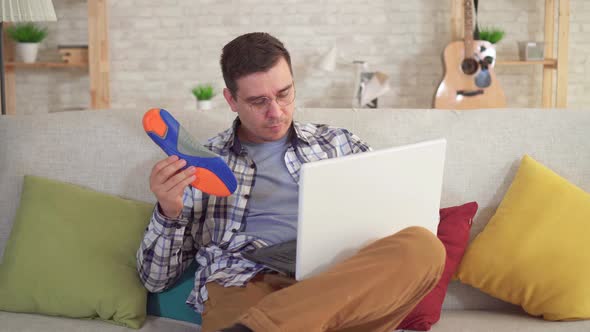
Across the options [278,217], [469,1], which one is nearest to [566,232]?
[278,217]

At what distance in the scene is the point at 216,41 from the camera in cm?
529

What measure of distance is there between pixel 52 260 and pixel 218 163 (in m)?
0.68

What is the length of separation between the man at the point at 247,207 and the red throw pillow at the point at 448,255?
30 cm

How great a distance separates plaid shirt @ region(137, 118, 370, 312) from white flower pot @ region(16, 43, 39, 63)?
11.1ft

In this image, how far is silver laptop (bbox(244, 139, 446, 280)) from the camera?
59.1 inches

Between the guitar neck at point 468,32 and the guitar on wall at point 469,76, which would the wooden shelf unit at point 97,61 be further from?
the guitar neck at point 468,32

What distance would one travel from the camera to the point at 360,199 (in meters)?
1.56

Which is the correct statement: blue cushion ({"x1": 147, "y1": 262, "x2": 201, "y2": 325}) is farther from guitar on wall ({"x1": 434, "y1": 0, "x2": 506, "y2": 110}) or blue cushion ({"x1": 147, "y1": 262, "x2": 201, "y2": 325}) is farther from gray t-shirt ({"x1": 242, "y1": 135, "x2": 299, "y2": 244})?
guitar on wall ({"x1": 434, "y1": 0, "x2": 506, "y2": 110})

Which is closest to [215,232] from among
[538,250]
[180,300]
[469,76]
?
[180,300]

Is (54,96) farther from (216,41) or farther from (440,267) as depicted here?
(440,267)

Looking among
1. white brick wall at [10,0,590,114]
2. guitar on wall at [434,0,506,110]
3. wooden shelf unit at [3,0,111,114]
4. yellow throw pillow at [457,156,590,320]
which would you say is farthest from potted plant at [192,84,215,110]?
yellow throw pillow at [457,156,590,320]

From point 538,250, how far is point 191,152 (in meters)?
1.01

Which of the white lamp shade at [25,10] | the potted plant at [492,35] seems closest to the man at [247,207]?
the white lamp shade at [25,10]

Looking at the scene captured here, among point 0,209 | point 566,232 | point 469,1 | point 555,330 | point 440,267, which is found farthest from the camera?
point 469,1
